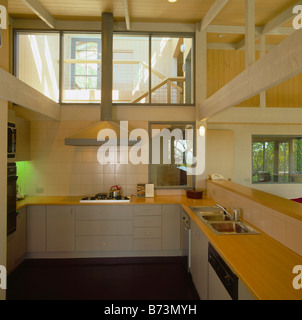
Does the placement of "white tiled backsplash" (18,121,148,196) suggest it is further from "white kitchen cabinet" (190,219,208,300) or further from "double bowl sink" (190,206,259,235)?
"white kitchen cabinet" (190,219,208,300)

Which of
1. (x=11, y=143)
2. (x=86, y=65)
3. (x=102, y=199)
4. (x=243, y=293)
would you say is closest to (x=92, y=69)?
(x=86, y=65)

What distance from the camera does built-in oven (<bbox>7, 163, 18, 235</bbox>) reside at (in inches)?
113

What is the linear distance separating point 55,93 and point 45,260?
2783 millimetres

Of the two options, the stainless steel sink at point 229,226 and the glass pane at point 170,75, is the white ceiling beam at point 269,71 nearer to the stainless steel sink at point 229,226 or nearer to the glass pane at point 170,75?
the stainless steel sink at point 229,226

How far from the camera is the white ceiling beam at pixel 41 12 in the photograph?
10.2ft

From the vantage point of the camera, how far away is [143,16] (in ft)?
12.5

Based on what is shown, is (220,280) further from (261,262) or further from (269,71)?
(269,71)

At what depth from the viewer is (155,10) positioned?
362cm

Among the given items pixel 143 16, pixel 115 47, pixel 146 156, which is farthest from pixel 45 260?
pixel 143 16

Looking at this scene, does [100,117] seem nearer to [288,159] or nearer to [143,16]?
[143,16]

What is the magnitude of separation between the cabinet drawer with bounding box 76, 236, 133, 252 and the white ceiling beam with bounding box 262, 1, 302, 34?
4066 mm

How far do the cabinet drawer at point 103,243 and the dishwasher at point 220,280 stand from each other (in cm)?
170

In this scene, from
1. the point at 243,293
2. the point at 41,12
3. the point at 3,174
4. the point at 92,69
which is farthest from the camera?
the point at 92,69

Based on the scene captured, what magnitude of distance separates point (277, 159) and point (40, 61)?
5.35m
